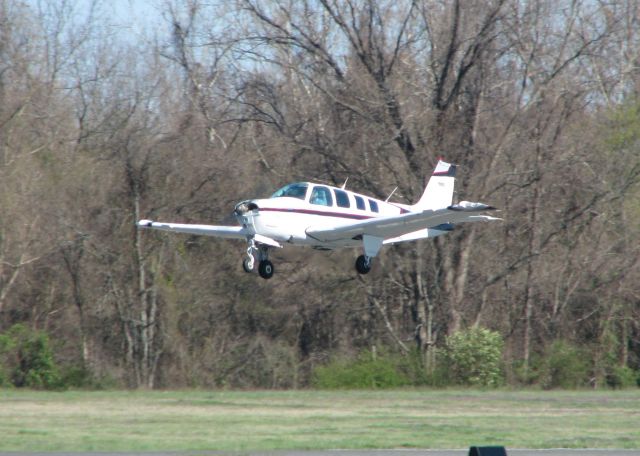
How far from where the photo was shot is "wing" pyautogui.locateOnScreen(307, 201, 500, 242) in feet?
80.0

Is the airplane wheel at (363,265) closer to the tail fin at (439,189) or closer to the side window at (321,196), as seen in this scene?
the tail fin at (439,189)

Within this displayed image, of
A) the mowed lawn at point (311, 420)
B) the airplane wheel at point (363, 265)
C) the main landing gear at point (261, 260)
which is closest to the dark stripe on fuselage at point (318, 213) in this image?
the main landing gear at point (261, 260)

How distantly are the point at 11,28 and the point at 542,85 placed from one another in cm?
1892

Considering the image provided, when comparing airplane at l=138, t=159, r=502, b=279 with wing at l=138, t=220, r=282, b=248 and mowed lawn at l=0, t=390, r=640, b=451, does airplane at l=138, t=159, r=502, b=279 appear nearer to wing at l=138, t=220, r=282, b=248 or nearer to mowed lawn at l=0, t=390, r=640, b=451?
wing at l=138, t=220, r=282, b=248

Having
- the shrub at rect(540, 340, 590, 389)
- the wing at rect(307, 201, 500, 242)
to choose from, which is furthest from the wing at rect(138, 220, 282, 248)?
the shrub at rect(540, 340, 590, 389)

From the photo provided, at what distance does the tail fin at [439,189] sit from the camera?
92.1ft

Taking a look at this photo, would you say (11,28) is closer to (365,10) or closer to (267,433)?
(365,10)

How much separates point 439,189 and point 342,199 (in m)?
4.01

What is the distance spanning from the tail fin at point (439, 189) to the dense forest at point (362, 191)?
5.27m

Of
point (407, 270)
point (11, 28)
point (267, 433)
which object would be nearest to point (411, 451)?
point (267, 433)

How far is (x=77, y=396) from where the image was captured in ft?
86.2

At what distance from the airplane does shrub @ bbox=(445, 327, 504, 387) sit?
6802 millimetres

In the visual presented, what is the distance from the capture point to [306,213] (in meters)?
24.3

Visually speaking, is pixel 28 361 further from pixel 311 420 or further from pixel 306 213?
pixel 311 420
